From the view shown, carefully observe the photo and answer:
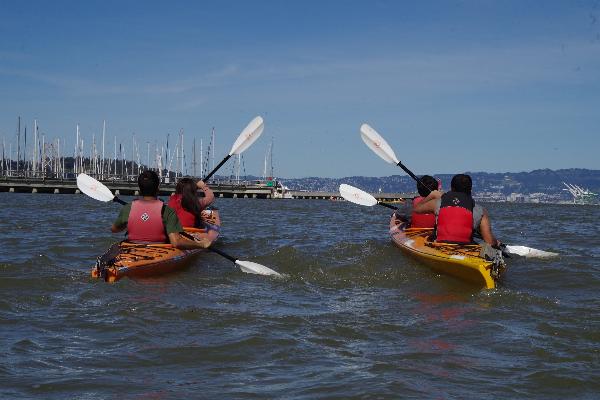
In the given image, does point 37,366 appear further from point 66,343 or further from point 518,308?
point 518,308

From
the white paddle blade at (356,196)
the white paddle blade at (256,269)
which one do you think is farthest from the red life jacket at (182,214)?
the white paddle blade at (356,196)

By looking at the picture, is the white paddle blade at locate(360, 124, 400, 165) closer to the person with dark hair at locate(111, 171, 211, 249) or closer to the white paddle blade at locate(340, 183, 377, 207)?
the white paddle blade at locate(340, 183, 377, 207)

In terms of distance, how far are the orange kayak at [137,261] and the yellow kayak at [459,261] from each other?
11.8 ft

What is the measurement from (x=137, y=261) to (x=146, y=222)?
0.67m

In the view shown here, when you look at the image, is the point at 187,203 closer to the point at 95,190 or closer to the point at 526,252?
the point at 95,190

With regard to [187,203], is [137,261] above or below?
below

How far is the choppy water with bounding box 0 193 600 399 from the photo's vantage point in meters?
4.94

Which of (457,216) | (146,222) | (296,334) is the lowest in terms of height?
(296,334)

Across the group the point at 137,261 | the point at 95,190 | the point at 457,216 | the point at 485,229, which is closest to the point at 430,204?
the point at 457,216

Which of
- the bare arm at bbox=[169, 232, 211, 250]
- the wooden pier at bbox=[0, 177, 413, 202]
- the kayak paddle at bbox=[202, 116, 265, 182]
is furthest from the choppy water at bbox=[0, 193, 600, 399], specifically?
the wooden pier at bbox=[0, 177, 413, 202]

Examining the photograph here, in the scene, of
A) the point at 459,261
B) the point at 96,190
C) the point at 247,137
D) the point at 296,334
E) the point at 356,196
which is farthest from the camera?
the point at 247,137

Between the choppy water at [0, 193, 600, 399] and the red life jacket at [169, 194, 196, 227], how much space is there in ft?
6.19

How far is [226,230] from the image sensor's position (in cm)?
2086

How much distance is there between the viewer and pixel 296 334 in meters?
6.44
